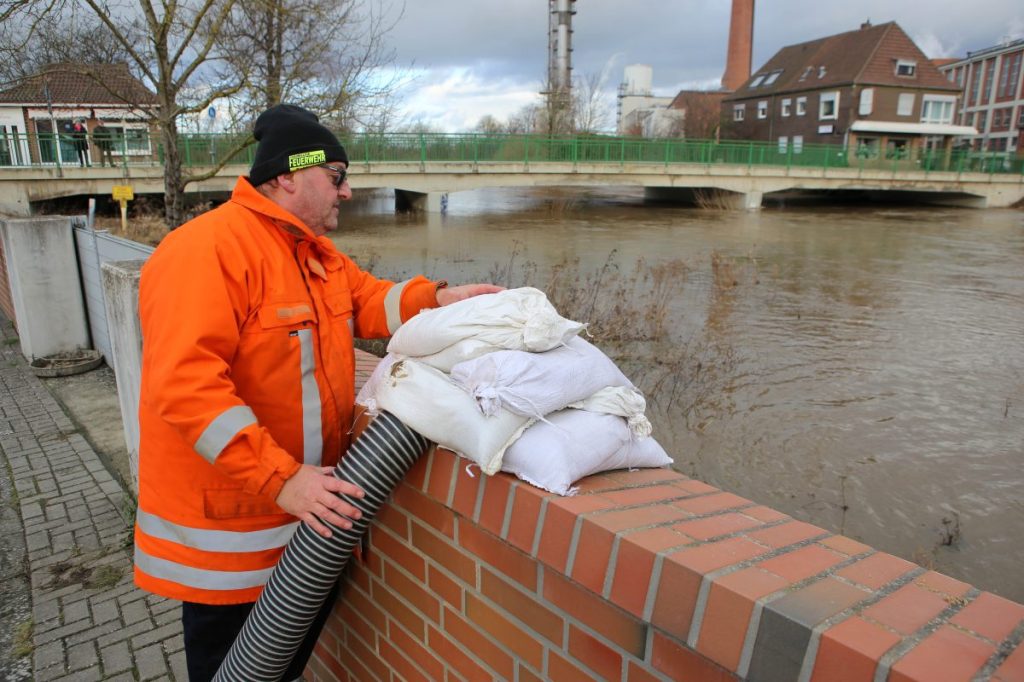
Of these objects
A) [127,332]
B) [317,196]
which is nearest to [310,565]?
[317,196]

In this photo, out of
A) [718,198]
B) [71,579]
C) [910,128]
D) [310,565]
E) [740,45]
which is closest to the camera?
[310,565]

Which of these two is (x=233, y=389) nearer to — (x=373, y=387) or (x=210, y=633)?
(x=373, y=387)

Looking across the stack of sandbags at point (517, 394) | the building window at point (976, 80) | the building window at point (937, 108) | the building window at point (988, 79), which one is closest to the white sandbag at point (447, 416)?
the stack of sandbags at point (517, 394)

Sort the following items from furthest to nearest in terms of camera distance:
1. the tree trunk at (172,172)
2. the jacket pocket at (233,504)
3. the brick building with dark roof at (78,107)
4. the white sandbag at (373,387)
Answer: the brick building with dark roof at (78,107)
the tree trunk at (172,172)
the white sandbag at (373,387)
the jacket pocket at (233,504)

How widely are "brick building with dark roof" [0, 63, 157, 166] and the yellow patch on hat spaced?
8.87m

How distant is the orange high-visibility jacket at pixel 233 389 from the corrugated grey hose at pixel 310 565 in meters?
0.15

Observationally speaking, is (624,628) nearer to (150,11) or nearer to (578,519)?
(578,519)

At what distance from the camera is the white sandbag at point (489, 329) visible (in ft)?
5.60

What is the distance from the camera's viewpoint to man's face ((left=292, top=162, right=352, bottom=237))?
198cm

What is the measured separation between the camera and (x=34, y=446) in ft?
16.0

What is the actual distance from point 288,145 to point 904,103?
203ft

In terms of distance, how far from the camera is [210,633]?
2.08m

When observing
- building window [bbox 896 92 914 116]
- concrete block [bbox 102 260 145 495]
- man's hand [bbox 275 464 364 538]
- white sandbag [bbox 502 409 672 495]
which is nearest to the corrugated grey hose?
man's hand [bbox 275 464 364 538]

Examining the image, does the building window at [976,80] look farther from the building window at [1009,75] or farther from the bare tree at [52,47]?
the bare tree at [52,47]
